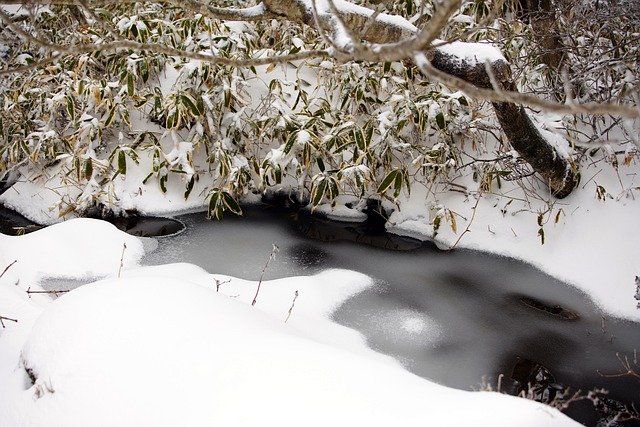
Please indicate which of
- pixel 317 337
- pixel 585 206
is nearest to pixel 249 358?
pixel 317 337

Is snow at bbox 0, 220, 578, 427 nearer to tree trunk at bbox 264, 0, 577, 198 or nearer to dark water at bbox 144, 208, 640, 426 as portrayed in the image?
dark water at bbox 144, 208, 640, 426

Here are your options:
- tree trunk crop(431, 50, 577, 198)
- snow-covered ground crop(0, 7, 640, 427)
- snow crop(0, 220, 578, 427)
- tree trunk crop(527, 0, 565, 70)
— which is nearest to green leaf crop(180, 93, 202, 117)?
snow-covered ground crop(0, 7, 640, 427)

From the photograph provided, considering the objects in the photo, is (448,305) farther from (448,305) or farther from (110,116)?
(110,116)

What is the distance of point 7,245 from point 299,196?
6.23 feet

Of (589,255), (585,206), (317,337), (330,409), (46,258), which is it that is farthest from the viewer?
(585,206)

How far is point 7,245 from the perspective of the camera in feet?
9.93

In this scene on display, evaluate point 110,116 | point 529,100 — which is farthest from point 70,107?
point 529,100

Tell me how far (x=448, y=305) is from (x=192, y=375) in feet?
6.03

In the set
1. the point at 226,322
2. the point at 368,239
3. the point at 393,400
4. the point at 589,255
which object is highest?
the point at 393,400

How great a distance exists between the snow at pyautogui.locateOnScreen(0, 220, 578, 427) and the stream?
3.26 ft

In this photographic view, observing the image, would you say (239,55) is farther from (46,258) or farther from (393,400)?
(393,400)

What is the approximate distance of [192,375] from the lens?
54.0 inches

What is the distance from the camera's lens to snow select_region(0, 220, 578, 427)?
1218 mm

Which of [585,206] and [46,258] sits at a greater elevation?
[585,206]
